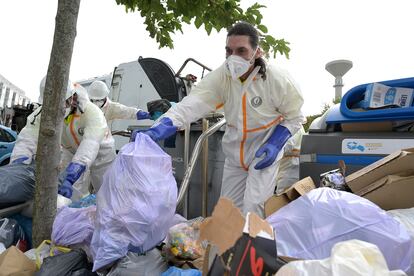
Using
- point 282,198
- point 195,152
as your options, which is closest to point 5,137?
point 195,152

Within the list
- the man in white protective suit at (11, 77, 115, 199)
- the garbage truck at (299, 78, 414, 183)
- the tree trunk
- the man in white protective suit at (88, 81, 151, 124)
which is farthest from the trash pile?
the man in white protective suit at (88, 81, 151, 124)

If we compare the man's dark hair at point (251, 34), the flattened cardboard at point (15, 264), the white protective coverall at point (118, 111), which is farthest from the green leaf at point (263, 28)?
the white protective coverall at point (118, 111)

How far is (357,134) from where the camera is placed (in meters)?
1.94

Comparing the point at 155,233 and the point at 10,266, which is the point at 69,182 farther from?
the point at 155,233

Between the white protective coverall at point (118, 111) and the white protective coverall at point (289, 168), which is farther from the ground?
the white protective coverall at point (118, 111)

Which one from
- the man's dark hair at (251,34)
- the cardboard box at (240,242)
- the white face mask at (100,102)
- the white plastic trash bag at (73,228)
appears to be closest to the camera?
the cardboard box at (240,242)

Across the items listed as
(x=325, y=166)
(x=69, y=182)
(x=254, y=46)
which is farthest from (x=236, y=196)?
(x=69, y=182)

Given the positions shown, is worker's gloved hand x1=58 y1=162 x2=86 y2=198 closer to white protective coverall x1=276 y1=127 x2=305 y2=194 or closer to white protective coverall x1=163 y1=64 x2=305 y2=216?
A: white protective coverall x1=163 y1=64 x2=305 y2=216

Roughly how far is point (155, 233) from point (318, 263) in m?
1.01

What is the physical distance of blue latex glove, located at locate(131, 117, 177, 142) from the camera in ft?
6.44

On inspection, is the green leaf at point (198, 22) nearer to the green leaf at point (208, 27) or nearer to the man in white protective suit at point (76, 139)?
the green leaf at point (208, 27)

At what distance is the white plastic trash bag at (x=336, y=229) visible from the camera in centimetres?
112

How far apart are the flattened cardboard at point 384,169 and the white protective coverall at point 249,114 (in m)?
0.54

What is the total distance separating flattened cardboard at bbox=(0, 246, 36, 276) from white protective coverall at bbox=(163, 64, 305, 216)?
1.10 m
